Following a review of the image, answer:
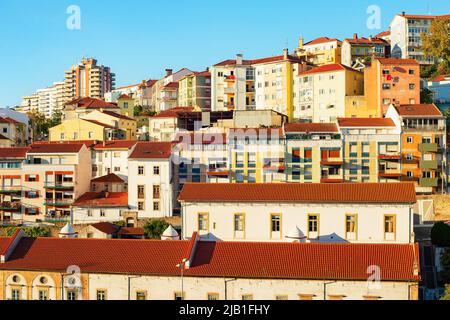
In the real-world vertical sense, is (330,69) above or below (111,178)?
above

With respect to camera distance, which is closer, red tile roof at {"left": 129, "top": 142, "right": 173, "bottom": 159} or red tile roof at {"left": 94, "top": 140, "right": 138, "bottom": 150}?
red tile roof at {"left": 129, "top": 142, "right": 173, "bottom": 159}

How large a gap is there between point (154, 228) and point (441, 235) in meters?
24.5

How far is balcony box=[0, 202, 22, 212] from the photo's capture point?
230 ft

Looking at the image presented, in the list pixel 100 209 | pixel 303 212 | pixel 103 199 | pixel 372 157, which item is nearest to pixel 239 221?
pixel 303 212

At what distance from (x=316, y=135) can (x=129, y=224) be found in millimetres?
20238

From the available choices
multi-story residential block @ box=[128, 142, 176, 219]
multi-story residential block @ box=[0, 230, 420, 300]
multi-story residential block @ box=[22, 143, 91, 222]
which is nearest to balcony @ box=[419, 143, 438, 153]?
multi-story residential block @ box=[128, 142, 176, 219]

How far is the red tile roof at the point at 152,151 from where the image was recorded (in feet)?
224

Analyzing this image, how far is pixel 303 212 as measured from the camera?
163 feet

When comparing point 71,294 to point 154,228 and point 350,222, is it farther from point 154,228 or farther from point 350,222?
point 154,228

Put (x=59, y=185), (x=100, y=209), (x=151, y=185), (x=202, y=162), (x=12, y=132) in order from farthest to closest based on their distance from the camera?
(x=12, y=132), (x=59, y=185), (x=202, y=162), (x=100, y=209), (x=151, y=185)

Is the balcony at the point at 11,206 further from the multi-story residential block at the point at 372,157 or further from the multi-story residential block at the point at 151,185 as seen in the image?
the multi-story residential block at the point at 372,157

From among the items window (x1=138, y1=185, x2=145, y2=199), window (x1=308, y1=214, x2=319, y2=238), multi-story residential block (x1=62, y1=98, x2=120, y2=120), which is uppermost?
multi-story residential block (x1=62, y1=98, x2=120, y2=120)

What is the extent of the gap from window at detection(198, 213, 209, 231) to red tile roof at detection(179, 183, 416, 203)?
1.11m

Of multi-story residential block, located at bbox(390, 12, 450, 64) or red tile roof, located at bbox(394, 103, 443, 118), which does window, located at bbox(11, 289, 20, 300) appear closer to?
red tile roof, located at bbox(394, 103, 443, 118)
